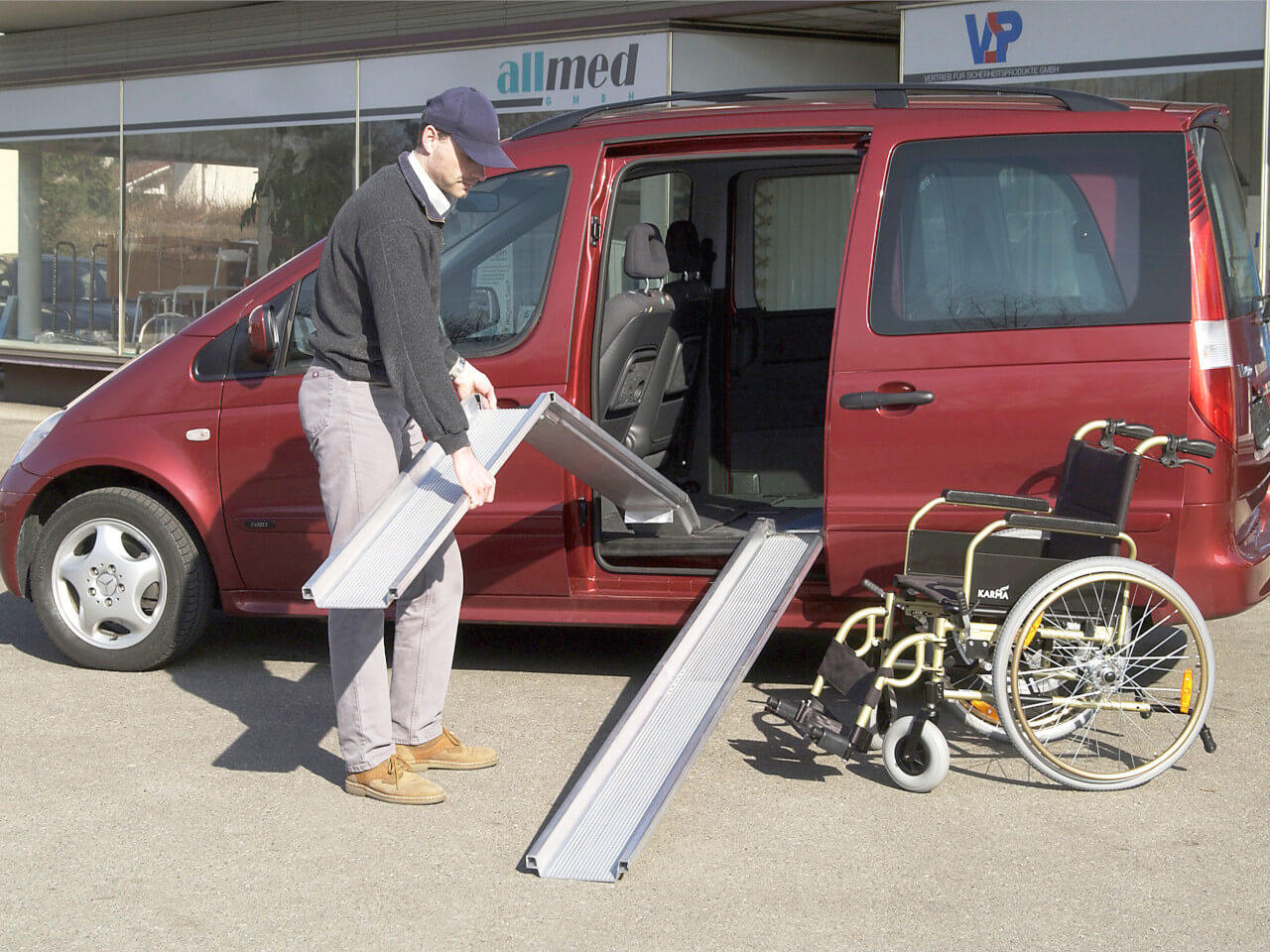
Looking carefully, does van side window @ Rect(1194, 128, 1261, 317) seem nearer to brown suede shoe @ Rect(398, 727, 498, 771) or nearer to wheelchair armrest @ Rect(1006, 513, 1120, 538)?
wheelchair armrest @ Rect(1006, 513, 1120, 538)

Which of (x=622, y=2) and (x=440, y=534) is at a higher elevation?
(x=622, y=2)

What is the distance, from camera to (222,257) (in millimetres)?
13750

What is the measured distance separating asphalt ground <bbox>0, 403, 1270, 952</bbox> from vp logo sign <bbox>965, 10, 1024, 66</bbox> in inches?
211

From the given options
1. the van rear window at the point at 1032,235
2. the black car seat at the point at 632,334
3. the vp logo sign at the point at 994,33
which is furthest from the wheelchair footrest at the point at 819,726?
the vp logo sign at the point at 994,33

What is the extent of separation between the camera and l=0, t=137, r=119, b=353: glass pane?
14.6 meters

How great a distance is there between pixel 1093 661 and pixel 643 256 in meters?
2.15

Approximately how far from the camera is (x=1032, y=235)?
15.5ft

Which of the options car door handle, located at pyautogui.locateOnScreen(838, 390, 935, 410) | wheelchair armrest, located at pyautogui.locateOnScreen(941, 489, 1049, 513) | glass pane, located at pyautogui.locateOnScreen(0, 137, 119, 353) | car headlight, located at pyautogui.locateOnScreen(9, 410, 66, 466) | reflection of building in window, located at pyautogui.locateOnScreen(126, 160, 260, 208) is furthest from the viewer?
glass pane, located at pyautogui.locateOnScreen(0, 137, 119, 353)

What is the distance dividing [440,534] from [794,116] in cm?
203

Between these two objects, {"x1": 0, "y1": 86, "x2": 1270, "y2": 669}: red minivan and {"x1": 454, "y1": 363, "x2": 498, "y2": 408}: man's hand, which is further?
{"x1": 0, "y1": 86, "x2": 1270, "y2": 669}: red minivan

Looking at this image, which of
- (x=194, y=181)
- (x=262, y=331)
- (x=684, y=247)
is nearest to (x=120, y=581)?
(x=262, y=331)

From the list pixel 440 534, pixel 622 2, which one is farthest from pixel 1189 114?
pixel 622 2

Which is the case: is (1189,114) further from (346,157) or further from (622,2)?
(346,157)

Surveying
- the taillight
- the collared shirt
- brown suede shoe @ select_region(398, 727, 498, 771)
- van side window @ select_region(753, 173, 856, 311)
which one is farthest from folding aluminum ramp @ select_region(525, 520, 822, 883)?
van side window @ select_region(753, 173, 856, 311)
